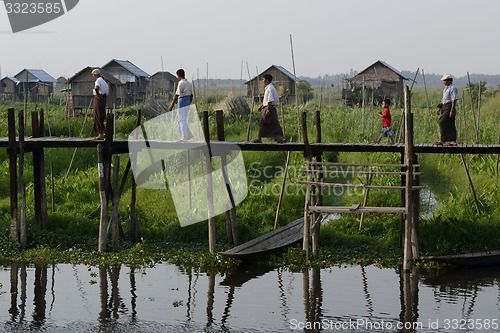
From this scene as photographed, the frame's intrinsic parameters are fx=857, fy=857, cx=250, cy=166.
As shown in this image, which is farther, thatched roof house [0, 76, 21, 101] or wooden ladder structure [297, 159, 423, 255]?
thatched roof house [0, 76, 21, 101]

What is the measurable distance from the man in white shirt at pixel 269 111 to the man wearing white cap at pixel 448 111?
2557 millimetres

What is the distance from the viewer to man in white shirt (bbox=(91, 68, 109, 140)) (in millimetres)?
13727

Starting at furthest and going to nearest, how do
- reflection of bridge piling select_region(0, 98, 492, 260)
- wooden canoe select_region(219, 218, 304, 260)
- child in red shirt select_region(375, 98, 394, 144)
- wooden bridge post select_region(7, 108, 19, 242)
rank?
child in red shirt select_region(375, 98, 394, 144) → wooden bridge post select_region(7, 108, 19, 242) → wooden canoe select_region(219, 218, 304, 260) → reflection of bridge piling select_region(0, 98, 492, 260)

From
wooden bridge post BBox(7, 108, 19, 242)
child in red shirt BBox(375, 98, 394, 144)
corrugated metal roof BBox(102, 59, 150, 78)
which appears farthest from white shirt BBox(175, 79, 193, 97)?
corrugated metal roof BBox(102, 59, 150, 78)

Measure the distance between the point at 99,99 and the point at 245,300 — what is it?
4396 mm

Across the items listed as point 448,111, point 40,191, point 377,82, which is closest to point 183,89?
point 40,191

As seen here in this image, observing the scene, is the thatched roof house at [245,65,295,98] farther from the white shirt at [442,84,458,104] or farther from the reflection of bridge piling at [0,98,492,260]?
the white shirt at [442,84,458,104]

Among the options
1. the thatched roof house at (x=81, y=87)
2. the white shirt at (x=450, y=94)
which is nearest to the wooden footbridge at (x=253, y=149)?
the white shirt at (x=450, y=94)

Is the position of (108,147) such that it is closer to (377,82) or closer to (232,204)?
(232,204)

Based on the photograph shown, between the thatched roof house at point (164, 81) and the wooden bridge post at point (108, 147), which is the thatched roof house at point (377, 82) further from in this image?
the wooden bridge post at point (108, 147)

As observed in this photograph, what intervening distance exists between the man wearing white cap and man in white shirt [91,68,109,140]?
5368mm

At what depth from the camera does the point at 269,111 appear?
1365 cm

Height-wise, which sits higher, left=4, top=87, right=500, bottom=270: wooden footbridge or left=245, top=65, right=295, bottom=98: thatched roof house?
left=245, top=65, right=295, bottom=98: thatched roof house

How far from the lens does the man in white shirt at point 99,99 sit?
13.7 m
